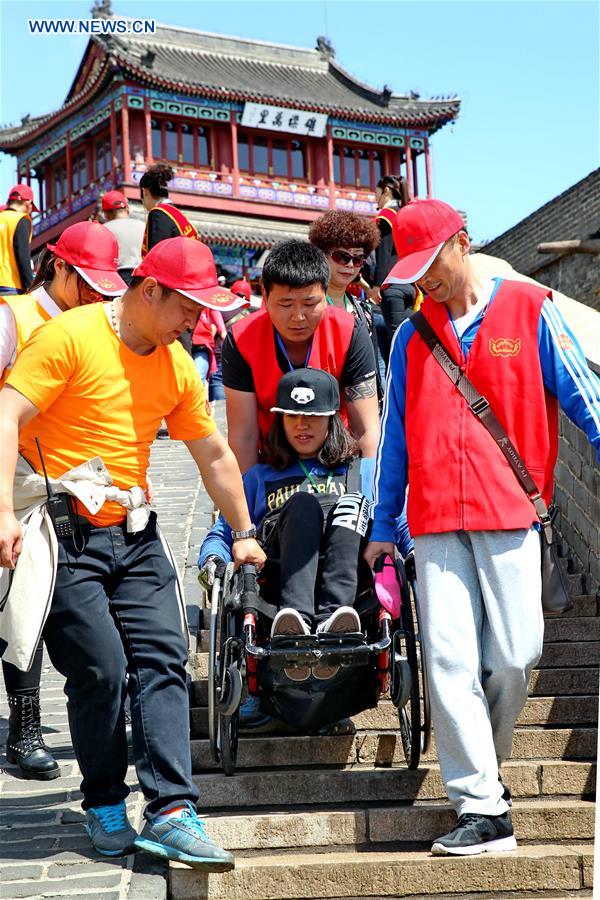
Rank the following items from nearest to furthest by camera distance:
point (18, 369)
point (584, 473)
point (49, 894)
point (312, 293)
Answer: point (49, 894) < point (18, 369) < point (312, 293) < point (584, 473)

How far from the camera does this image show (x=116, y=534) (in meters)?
3.84

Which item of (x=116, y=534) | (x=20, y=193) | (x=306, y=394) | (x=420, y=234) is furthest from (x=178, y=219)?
(x=116, y=534)

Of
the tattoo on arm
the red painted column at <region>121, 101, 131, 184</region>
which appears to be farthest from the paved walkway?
the red painted column at <region>121, 101, 131, 184</region>

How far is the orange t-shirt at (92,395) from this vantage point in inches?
145

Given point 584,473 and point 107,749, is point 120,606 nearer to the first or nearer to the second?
point 107,749

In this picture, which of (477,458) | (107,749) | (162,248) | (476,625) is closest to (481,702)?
(476,625)

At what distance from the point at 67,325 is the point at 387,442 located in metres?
1.22

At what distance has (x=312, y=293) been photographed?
4.81m

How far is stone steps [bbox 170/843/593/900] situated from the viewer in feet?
11.8

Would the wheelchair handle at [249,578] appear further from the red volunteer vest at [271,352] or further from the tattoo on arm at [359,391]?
the tattoo on arm at [359,391]

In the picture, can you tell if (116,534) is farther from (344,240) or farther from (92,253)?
(344,240)

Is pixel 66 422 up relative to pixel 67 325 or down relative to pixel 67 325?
down

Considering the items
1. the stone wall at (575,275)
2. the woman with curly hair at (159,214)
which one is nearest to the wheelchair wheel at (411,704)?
the woman with curly hair at (159,214)

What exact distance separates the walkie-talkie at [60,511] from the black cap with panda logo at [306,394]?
1085 millimetres
